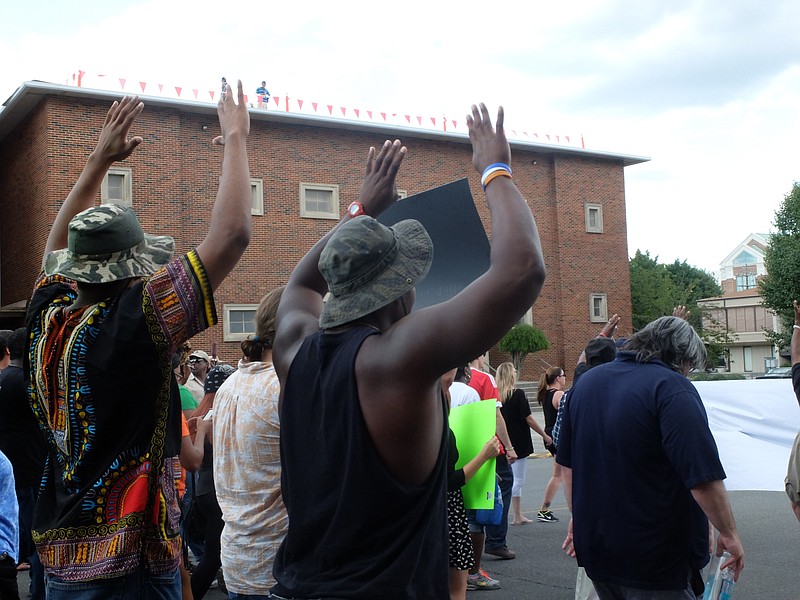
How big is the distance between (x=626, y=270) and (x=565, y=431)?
33.0 metres

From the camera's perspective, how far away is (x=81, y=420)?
7.91ft

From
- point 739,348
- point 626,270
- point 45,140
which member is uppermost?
point 45,140

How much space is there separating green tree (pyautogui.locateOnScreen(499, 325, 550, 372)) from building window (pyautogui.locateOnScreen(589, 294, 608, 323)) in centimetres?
352

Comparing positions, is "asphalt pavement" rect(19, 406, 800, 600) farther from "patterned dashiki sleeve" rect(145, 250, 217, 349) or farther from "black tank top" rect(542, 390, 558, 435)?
"patterned dashiki sleeve" rect(145, 250, 217, 349)

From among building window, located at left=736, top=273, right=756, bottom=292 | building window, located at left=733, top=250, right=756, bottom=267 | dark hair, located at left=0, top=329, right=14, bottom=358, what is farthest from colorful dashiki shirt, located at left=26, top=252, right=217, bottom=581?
building window, located at left=733, top=250, right=756, bottom=267

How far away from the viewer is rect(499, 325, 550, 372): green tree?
31719 mm

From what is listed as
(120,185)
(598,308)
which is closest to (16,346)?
(120,185)

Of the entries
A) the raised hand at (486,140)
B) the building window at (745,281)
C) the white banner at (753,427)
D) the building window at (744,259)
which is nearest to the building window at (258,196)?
the white banner at (753,427)

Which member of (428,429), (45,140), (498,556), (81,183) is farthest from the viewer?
(45,140)

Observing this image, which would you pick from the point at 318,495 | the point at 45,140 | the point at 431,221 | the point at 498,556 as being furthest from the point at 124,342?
the point at 45,140

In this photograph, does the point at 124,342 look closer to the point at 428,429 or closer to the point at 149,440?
the point at 149,440

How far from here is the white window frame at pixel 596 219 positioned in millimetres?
34656

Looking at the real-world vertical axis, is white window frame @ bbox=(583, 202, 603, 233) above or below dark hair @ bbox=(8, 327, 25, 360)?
above

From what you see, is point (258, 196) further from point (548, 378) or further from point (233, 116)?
point (233, 116)
